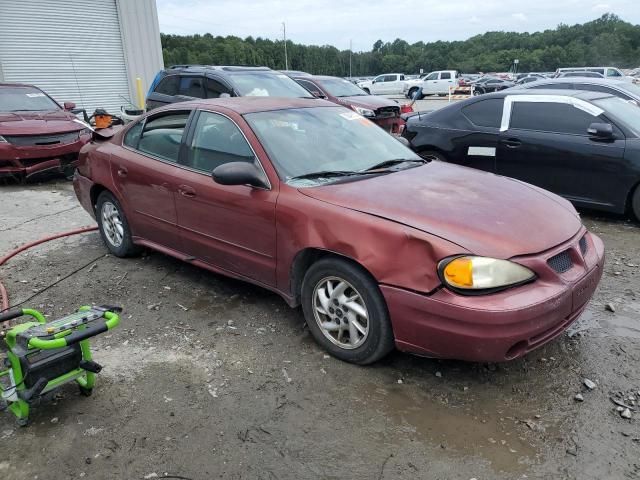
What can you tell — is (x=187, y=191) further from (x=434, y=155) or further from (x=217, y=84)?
(x=217, y=84)

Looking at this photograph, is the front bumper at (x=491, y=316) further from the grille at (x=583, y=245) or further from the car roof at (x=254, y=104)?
the car roof at (x=254, y=104)

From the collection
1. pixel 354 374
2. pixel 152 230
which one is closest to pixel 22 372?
pixel 354 374

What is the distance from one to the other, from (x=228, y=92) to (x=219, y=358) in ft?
21.5

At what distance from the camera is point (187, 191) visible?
3988 millimetres

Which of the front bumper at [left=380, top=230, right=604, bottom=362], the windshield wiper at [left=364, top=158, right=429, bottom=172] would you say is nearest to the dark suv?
the windshield wiper at [left=364, top=158, right=429, bottom=172]

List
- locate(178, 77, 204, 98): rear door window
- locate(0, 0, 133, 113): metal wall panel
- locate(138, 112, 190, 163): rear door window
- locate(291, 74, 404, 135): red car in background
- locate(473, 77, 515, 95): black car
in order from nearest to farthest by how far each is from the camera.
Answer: locate(138, 112, 190, 163): rear door window
locate(178, 77, 204, 98): rear door window
locate(291, 74, 404, 135): red car in background
locate(0, 0, 133, 113): metal wall panel
locate(473, 77, 515, 95): black car

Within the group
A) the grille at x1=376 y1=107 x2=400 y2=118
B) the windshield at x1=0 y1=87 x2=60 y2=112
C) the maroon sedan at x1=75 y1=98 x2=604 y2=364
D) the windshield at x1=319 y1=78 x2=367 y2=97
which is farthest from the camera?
the windshield at x1=319 y1=78 x2=367 y2=97

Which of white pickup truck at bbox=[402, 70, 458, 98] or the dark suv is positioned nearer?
the dark suv

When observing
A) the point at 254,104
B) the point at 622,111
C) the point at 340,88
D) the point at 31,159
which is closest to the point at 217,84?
the point at 31,159

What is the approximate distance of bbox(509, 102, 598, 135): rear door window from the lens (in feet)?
19.8

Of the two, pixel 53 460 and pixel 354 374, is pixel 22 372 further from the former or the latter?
pixel 354 374

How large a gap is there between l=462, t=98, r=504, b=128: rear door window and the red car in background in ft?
11.9

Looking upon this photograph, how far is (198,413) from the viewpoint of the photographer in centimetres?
281

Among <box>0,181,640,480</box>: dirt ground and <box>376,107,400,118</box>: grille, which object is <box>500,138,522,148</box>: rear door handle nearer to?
<box>0,181,640,480</box>: dirt ground
